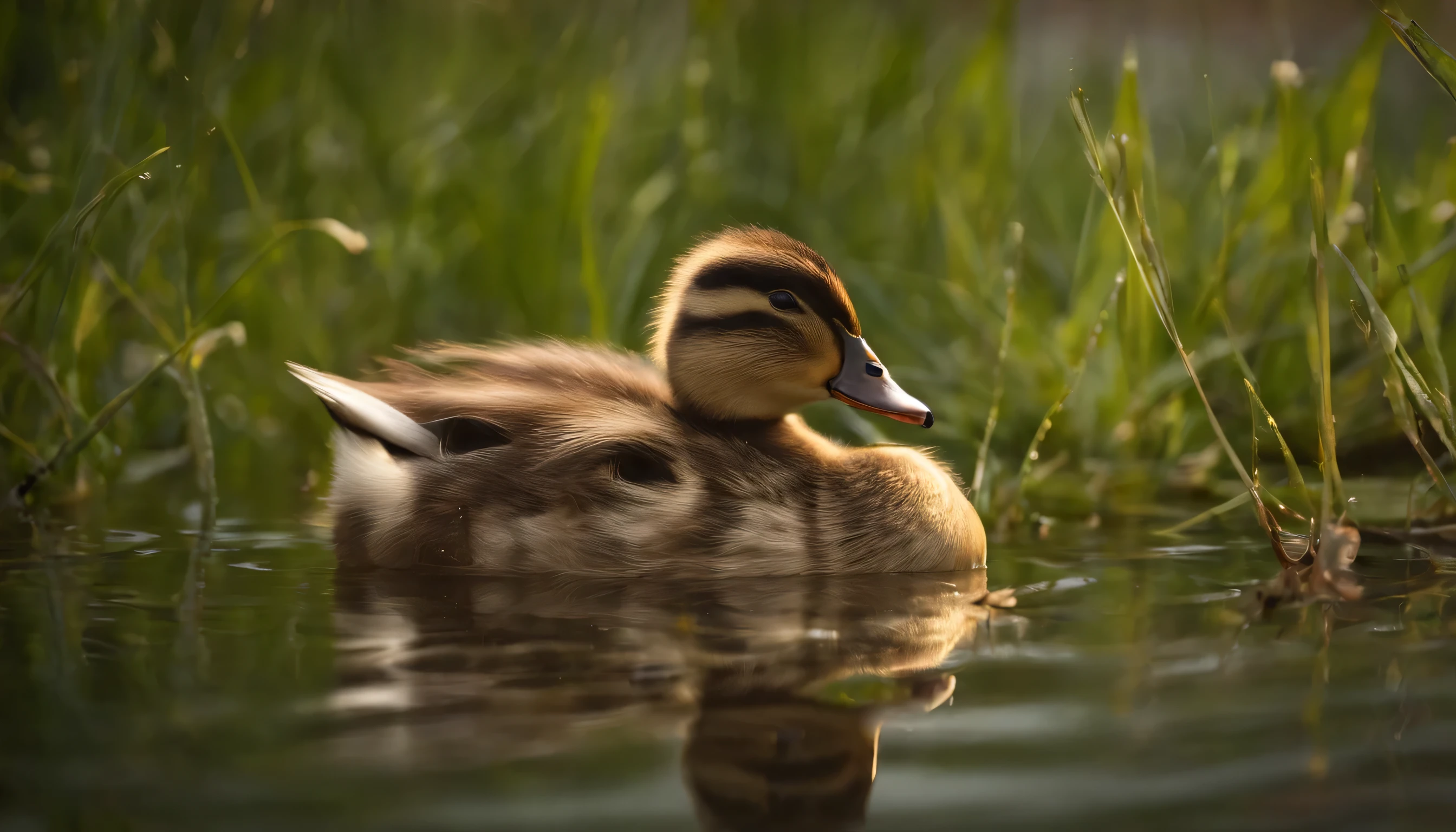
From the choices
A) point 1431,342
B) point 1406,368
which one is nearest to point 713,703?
point 1406,368

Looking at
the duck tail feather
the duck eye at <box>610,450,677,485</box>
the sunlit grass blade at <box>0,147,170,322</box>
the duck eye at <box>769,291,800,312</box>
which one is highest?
the sunlit grass blade at <box>0,147,170,322</box>

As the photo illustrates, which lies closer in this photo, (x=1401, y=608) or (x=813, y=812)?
(x=813, y=812)

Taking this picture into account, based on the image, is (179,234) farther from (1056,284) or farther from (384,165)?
(1056,284)

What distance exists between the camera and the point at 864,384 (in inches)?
163

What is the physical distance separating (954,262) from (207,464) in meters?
3.17

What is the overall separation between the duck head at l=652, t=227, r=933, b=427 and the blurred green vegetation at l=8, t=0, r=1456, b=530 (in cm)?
64

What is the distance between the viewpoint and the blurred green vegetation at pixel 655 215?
4.89 metres

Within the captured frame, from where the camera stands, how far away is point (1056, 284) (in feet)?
20.7

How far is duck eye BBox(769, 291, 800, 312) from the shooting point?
410 cm

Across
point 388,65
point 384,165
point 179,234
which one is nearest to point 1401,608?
point 179,234

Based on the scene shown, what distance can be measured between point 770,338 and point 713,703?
5.78 ft

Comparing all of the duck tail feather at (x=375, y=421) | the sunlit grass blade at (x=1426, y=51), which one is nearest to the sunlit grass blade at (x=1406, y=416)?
the sunlit grass blade at (x=1426, y=51)

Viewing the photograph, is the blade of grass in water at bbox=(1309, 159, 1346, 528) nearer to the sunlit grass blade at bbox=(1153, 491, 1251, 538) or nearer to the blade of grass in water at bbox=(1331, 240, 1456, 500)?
the blade of grass in water at bbox=(1331, 240, 1456, 500)

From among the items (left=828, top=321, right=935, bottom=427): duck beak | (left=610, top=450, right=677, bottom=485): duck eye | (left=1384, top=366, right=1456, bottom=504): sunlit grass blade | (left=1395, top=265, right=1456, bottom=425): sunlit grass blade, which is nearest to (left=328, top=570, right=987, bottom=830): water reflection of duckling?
(left=610, top=450, right=677, bottom=485): duck eye
